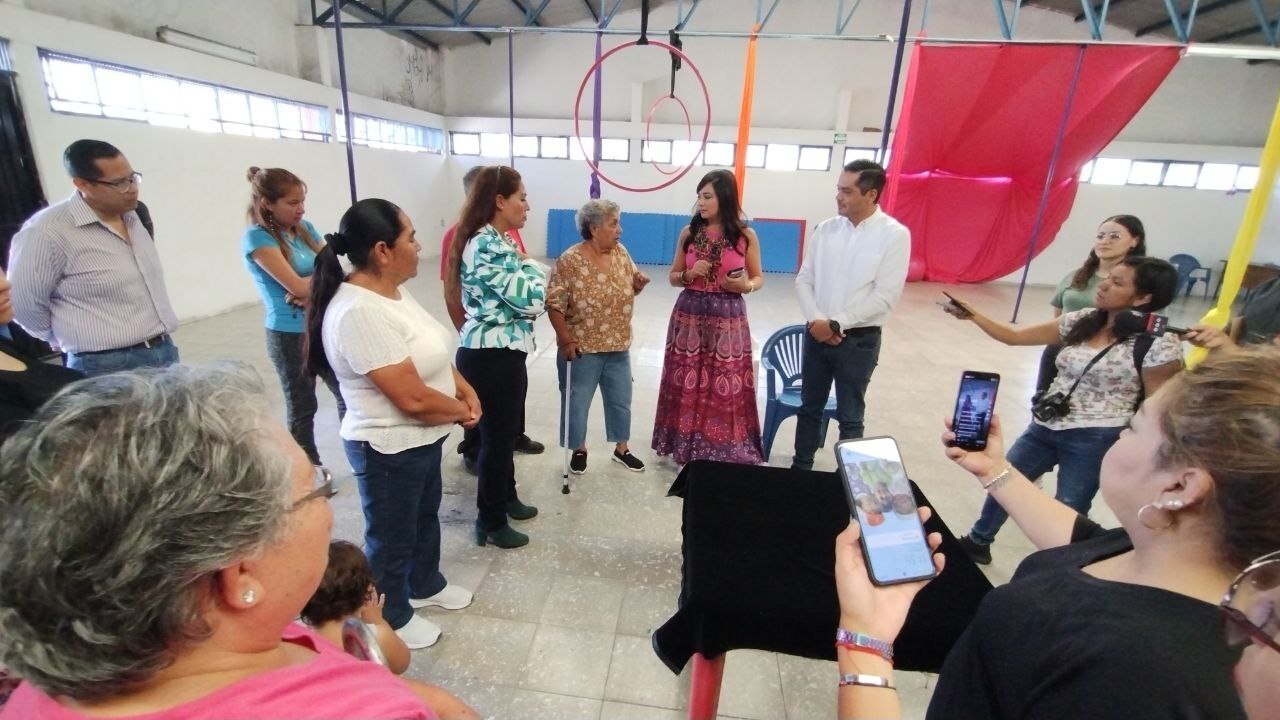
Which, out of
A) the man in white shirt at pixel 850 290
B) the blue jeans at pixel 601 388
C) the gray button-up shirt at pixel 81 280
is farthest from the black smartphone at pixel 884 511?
the gray button-up shirt at pixel 81 280

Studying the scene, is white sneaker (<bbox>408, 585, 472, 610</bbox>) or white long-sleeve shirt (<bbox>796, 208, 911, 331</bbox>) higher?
white long-sleeve shirt (<bbox>796, 208, 911, 331</bbox>)

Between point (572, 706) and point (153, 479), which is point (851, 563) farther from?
point (572, 706)

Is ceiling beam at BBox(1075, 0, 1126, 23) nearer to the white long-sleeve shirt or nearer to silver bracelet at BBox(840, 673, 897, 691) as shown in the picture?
the white long-sleeve shirt

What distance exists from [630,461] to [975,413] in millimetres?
1972

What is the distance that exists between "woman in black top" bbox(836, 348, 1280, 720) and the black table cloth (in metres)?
0.35

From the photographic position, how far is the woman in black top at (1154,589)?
0.61 metres

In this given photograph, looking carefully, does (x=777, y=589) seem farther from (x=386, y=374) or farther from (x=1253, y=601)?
(x=386, y=374)

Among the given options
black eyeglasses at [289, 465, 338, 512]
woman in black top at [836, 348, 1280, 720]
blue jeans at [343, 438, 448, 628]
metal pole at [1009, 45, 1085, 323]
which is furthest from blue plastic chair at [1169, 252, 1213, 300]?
black eyeglasses at [289, 465, 338, 512]

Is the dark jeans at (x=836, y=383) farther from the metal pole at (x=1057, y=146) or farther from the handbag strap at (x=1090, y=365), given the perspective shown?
the metal pole at (x=1057, y=146)

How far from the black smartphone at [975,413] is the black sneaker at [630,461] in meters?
1.90

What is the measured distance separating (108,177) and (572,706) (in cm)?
227

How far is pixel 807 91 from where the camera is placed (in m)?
10.4

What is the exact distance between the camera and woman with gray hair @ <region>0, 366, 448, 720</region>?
0.51 metres

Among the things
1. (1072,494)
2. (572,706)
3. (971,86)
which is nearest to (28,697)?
(572,706)
